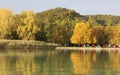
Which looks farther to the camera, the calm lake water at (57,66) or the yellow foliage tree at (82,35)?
the yellow foliage tree at (82,35)

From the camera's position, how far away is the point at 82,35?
302 feet

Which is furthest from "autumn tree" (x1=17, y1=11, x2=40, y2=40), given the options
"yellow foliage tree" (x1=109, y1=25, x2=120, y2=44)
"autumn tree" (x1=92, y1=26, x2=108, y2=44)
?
"yellow foliage tree" (x1=109, y1=25, x2=120, y2=44)

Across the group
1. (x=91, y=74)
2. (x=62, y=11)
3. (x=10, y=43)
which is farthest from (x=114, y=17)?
(x=91, y=74)

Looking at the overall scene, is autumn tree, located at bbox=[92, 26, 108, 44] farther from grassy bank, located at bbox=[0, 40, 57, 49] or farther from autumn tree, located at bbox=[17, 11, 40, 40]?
grassy bank, located at bbox=[0, 40, 57, 49]

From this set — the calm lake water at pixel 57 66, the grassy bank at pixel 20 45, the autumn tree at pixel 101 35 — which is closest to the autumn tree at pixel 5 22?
the grassy bank at pixel 20 45

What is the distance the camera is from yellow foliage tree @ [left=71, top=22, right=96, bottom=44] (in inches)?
3571

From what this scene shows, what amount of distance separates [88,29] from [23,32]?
1955 cm

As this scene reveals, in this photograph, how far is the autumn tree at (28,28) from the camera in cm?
8262

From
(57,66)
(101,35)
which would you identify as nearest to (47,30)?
(101,35)

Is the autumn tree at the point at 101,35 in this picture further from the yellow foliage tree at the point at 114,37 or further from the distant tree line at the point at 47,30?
the yellow foliage tree at the point at 114,37

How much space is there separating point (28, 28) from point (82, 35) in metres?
16.4

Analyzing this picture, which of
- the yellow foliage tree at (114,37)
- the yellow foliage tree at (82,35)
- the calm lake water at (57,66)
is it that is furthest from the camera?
the yellow foliage tree at (114,37)

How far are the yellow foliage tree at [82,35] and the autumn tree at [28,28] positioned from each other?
12092mm

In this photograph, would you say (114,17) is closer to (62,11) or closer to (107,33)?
(62,11)
